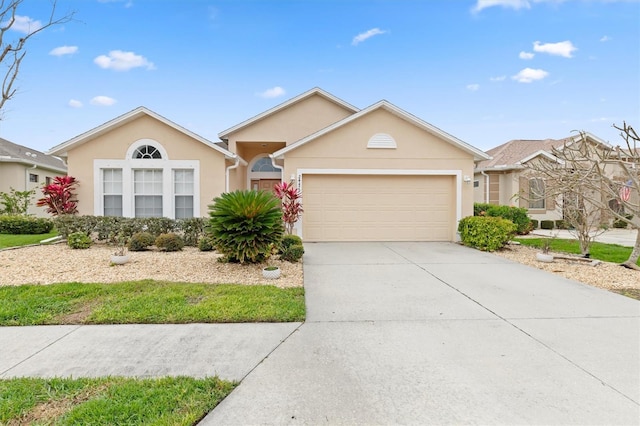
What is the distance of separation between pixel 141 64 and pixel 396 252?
46.2 feet

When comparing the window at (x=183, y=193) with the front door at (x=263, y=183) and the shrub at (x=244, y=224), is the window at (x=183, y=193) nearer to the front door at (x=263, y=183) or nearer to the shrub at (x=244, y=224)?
the front door at (x=263, y=183)

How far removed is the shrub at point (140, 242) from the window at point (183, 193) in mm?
2782

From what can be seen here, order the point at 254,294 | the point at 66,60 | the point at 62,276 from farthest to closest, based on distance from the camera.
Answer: the point at 66,60, the point at 62,276, the point at 254,294

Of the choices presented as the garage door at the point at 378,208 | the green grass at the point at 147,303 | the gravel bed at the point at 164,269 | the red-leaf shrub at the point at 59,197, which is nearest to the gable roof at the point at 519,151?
the garage door at the point at 378,208

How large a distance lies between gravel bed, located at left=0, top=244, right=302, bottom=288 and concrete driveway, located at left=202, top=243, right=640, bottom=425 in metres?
1.66

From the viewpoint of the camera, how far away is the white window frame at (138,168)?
39.5 ft

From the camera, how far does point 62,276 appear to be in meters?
6.57

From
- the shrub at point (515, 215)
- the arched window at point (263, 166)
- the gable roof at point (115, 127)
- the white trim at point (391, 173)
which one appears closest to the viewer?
the gable roof at point (115, 127)

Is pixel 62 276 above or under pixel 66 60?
under

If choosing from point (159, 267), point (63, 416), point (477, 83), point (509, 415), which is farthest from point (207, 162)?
point (477, 83)

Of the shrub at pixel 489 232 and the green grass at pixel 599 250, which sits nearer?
the green grass at pixel 599 250

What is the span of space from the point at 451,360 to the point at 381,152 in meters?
9.44

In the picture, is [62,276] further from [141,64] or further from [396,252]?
[141,64]

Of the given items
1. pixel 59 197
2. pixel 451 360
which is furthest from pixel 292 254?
pixel 59 197
